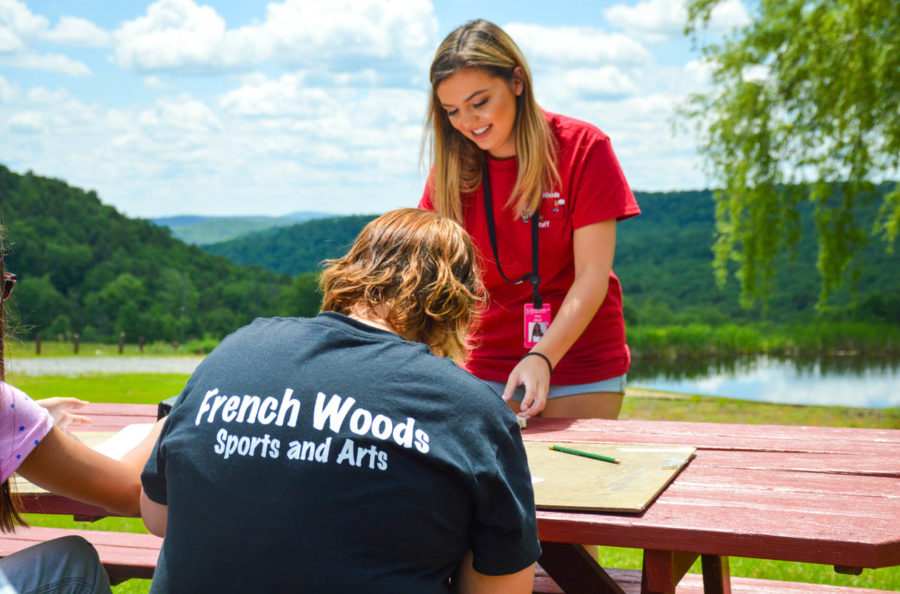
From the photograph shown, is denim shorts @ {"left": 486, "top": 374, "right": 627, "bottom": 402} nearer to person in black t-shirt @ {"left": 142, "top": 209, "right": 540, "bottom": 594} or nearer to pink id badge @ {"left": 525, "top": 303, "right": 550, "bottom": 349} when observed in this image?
pink id badge @ {"left": 525, "top": 303, "right": 550, "bottom": 349}

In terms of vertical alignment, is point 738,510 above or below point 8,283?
below

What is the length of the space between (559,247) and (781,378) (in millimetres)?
18343

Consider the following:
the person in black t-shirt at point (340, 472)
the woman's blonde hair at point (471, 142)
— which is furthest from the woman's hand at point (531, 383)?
the person in black t-shirt at point (340, 472)

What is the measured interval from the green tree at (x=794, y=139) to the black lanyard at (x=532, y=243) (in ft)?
25.3

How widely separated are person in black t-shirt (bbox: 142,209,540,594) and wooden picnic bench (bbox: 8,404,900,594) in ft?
1.11

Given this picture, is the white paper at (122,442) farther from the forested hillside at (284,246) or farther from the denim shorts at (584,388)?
the forested hillside at (284,246)

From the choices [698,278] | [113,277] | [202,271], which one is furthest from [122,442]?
[202,271]

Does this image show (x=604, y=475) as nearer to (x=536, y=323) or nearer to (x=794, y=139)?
(x=536, y=323)

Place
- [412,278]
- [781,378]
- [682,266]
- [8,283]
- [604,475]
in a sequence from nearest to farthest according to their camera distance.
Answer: [412,278]
[8,283]
[604,475]
[781,378]
[682,266]

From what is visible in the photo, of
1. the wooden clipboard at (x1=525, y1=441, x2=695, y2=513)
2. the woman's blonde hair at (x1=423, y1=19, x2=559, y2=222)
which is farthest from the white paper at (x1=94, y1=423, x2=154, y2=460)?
the woman's blonde hair at (x1=423, y1=19, x2=559, y2=222)

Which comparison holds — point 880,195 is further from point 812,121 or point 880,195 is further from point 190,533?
point 190,533

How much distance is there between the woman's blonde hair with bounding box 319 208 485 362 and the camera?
4.68ft

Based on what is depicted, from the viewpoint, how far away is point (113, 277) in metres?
33.2

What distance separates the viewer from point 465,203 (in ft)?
8.71
